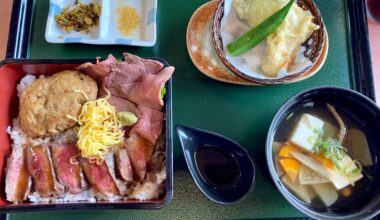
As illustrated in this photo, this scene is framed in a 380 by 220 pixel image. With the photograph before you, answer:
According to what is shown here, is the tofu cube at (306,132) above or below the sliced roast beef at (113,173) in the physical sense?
above

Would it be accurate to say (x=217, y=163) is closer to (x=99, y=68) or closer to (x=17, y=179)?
(x=99, y=68)

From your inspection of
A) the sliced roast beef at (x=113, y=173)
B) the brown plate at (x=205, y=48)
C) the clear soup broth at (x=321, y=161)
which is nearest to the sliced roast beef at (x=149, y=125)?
the sliced roast beef at (x=113, y=173)

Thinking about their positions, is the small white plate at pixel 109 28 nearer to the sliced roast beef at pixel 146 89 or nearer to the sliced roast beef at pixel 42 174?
the sliced roast beef at pixel 146 89

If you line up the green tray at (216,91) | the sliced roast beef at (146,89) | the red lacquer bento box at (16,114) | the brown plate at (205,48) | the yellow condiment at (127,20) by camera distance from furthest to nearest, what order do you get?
the yellow condiment at (127,20) → the brown plate at (205,48) → the green tray at (216,91) → the sliced roast beef at (146,89) → the red lacquer bento box at (16,114)

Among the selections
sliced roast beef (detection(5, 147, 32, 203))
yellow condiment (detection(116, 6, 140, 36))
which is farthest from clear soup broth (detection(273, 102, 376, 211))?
sliced roast beef (detection(5, 147, 32, 203))

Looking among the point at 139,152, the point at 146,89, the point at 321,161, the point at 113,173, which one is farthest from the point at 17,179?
the point at 321,161

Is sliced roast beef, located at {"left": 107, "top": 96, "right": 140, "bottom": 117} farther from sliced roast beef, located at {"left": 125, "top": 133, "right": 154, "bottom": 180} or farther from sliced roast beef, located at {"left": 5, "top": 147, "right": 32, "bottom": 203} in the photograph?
sliced roast beef, located at {"left": 5, "top": 147, "right": 32, "bottom": 203}
